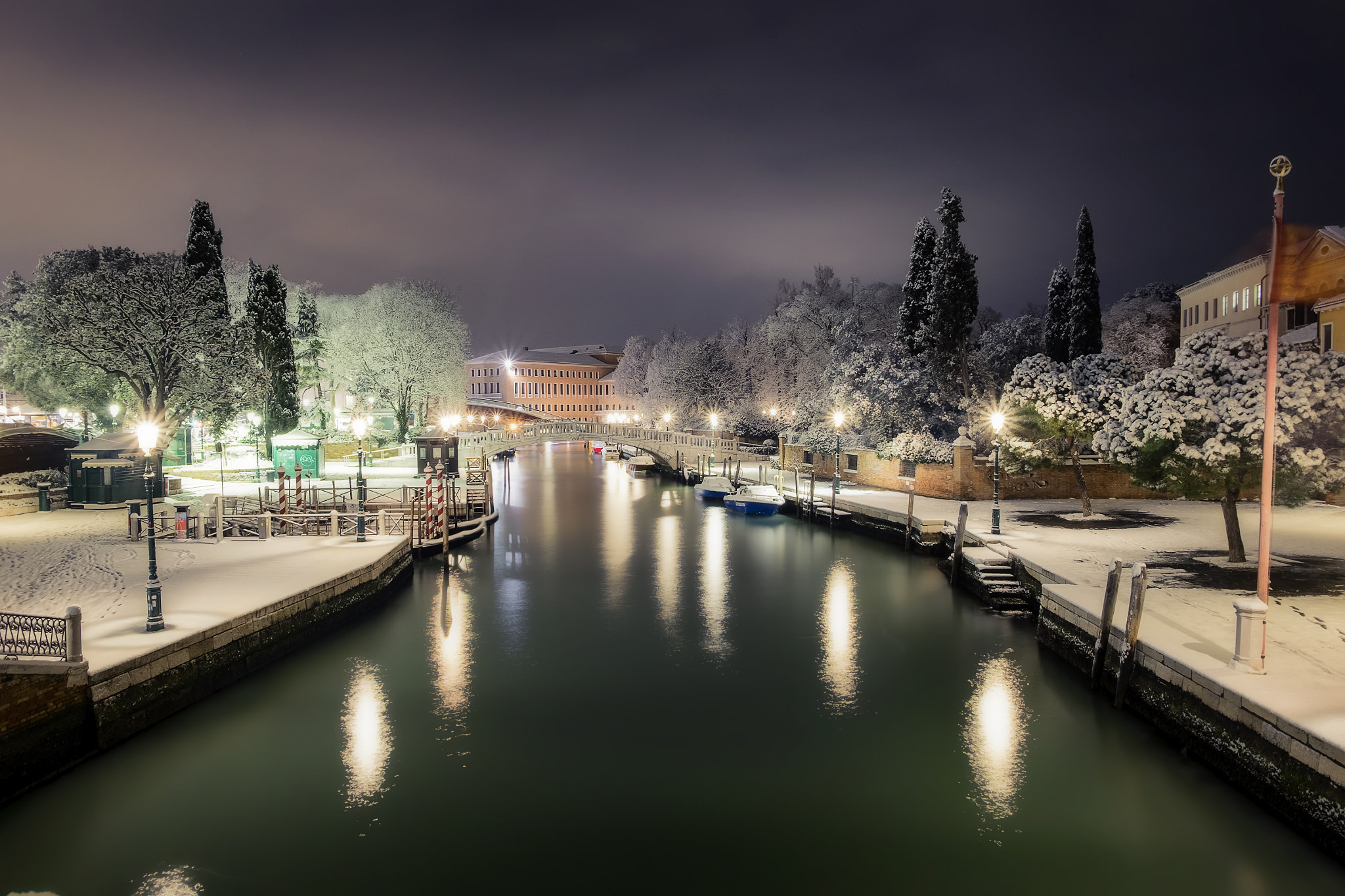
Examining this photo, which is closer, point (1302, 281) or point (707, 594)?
point (1302, 281)

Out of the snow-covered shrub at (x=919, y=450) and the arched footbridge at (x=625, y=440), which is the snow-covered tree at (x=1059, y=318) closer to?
the snow-covered shrub at (x=919, y=450)

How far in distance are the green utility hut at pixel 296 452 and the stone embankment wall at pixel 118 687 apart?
57.5 ft

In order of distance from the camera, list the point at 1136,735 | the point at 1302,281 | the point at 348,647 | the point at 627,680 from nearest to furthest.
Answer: the point at 1302,281 < the point at 1136,735 < the point at 627,680 < the point at 348,647

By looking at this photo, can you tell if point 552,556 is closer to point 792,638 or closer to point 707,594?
point 707,594

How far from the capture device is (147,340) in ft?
90.3

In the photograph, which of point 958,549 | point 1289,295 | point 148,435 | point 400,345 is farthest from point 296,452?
point 1289,295

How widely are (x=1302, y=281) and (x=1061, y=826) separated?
7.71 m

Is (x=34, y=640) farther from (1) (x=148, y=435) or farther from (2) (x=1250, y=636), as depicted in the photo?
(2) (x=1250, y=636)

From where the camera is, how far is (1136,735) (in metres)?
10.9

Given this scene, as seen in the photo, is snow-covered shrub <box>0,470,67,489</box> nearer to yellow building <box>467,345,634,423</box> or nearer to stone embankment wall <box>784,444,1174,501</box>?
stone embankment wall <box>784,444,1174,501</box>

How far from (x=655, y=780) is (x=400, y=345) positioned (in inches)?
1664

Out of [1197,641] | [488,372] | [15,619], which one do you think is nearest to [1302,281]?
[1197,641]

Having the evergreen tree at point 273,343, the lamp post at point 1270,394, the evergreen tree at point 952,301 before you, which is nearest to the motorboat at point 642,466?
the evergreen tree at point 273,343

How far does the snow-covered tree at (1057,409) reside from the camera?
2273 cm
